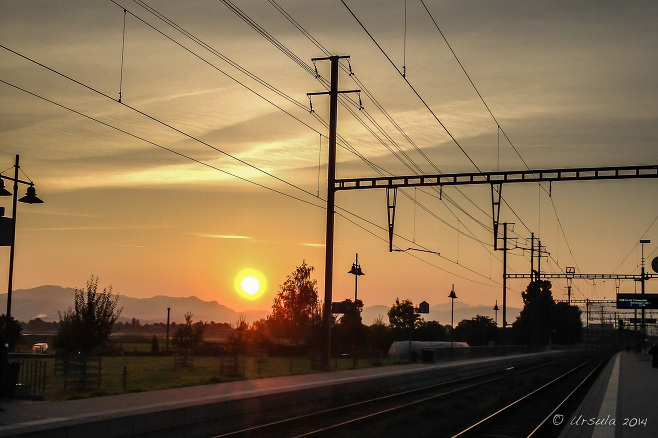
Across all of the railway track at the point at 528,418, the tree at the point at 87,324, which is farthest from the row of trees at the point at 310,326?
the railway track at the point at 528,418

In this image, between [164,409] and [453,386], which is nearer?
[164,409]

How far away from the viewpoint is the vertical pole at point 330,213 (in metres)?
35.8

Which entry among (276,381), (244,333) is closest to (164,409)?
(276,381)

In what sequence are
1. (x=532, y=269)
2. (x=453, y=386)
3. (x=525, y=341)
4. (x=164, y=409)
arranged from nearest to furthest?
(x=164, y=409)
(x=453, y=386)
(x=532, y=269)
(x=525, y=341)

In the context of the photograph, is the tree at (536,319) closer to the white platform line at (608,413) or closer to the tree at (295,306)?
the tree at (295,306)

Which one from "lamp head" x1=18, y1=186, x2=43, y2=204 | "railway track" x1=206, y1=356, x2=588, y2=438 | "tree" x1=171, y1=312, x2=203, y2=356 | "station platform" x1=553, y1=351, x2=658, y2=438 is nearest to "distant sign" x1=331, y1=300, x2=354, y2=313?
"railway track" x1=206, y1=356, x2=588, y2=438

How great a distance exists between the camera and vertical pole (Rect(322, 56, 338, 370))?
35781 mm

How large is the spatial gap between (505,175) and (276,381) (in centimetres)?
1211

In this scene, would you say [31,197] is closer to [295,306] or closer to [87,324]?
[87,324]

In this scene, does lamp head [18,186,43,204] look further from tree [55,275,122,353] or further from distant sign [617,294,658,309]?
distant sign [617,294,658,309]

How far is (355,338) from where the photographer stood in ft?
299

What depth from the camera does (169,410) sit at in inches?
677


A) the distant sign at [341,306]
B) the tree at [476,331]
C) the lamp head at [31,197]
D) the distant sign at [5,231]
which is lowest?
the tree at [476,331]

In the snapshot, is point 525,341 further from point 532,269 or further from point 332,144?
point 332,144
